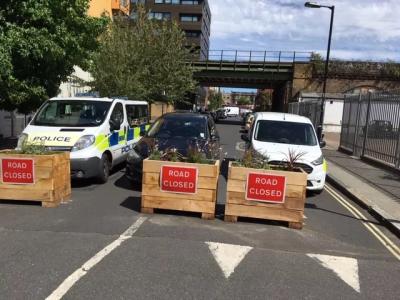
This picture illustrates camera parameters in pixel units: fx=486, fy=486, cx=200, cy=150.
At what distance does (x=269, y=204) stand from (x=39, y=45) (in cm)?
689

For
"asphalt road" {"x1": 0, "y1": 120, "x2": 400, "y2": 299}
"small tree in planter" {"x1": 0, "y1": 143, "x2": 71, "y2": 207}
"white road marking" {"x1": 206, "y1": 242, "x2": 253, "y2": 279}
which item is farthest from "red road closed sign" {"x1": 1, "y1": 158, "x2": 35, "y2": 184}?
"white road marking" {"x1": 206, "y1": 242, "x2": 253, "y2": 279}

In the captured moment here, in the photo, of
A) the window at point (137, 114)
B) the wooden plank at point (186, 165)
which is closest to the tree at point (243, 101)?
the window at point (137, 114)

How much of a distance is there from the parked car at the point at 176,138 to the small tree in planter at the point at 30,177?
1949mm

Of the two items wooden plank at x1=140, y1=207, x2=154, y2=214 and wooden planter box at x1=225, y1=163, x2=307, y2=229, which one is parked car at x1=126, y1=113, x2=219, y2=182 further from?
wooden plank at x1=140, y1=207, x2=154, y2=214

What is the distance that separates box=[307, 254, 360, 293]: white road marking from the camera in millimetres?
5220

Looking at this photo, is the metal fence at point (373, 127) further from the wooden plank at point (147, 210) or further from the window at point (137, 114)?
the wooden plank at point (147, 210)

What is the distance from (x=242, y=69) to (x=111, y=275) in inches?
1876

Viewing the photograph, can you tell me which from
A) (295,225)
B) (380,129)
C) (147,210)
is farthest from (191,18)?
(295,225)

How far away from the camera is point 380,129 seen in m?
16.6

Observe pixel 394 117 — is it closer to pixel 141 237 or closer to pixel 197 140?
pixel 197 140

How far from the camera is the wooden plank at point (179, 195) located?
7453 millimetres

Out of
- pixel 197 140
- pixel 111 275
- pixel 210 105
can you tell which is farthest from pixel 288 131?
pixel 210 105

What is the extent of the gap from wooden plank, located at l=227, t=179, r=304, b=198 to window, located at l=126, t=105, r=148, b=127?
5813 mm

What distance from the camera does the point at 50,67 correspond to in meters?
12.7
